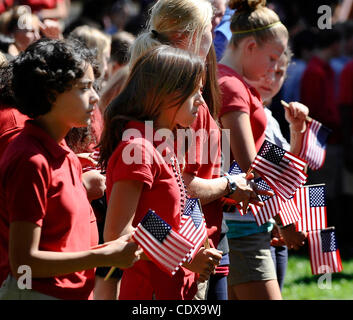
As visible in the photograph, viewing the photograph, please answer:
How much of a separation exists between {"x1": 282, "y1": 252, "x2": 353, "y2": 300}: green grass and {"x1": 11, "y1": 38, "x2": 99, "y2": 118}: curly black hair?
403cm

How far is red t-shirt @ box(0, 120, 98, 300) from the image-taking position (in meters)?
→ 2.54

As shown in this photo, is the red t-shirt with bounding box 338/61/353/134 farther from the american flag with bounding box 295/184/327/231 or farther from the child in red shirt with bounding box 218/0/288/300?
the american flag with bounding box 295/184/327/231

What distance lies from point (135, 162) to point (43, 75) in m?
0.48

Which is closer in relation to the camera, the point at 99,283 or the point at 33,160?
the point at 33,160

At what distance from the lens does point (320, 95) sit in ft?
30.2

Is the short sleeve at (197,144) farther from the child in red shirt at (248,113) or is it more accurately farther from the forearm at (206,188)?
the child in red shirt at (248,113)

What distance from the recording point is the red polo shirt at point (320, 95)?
912 centimetres

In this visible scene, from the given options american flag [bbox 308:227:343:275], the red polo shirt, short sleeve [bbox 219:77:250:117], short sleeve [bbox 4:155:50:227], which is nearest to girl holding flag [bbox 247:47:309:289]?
american flag [bbox 308:227:343:275]

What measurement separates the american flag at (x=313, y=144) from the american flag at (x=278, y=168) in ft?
2.57
